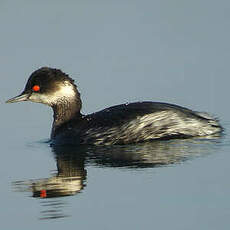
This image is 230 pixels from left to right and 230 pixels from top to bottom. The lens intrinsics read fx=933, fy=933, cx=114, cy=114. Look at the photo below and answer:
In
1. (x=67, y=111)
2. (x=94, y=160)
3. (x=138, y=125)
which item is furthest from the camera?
(x=67, y=111)

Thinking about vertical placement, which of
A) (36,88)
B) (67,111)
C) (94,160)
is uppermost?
(36,88)

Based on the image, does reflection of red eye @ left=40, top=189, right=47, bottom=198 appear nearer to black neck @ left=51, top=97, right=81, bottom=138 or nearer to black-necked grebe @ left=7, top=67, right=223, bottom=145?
black-necked grebe @ left=7, top=67, right=223, bottom=145

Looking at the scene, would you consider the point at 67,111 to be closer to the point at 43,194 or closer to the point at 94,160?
the point at 94,160

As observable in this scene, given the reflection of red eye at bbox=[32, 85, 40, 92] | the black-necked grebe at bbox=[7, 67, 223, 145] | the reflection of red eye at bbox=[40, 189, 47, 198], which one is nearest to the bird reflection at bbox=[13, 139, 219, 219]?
the reflection of red eye at bbox=[40, 189, 47, 198]

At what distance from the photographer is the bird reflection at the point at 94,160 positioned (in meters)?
9.66

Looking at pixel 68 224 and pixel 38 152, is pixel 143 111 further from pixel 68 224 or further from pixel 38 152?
pixel 68 224

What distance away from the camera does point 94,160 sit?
37.8 feet

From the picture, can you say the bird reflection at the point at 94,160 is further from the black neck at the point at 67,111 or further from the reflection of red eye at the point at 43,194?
the black neck at the point at 67,111

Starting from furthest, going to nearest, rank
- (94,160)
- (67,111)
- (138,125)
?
(67,111) → (138,125) → (94,160)

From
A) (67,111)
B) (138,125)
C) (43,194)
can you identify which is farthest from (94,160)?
(67,111)

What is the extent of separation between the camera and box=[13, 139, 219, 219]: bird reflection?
966 cm

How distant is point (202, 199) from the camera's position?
8773 millimetres

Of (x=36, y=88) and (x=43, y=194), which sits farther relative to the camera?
(x=36, y=88)

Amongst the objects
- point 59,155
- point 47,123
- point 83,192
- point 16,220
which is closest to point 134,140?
point 59,155
